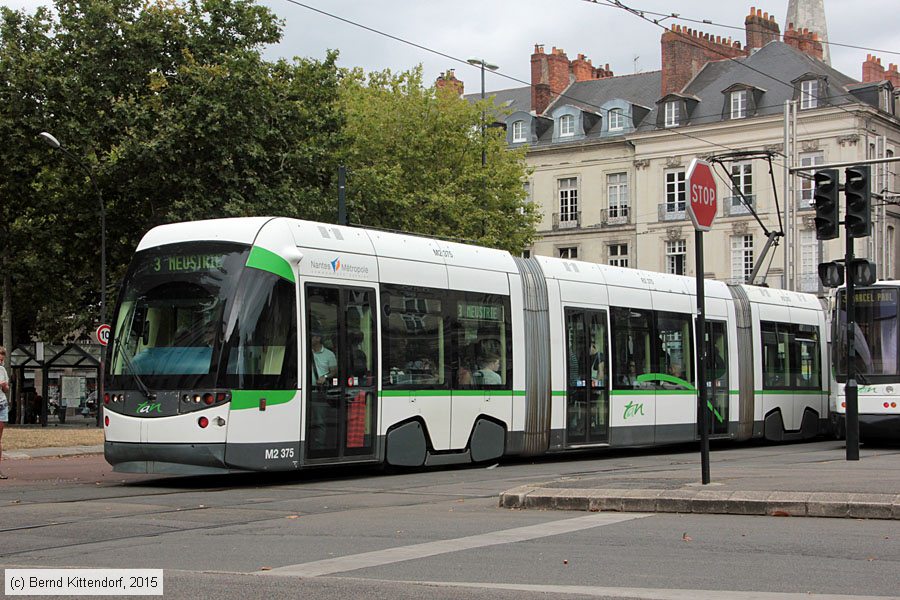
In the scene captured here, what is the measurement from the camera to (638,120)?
71125mm

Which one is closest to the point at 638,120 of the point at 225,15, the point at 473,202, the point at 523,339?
the point at 473,202

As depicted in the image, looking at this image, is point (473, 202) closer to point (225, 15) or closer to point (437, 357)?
point (225, 15)

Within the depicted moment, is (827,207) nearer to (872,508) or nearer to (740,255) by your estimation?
(872,508)

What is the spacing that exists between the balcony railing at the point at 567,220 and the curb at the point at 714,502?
60840 millimetres

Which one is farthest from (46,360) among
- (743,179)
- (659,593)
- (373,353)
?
(743,179)

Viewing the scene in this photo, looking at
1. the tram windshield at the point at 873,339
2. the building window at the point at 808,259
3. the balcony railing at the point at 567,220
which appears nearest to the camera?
the tram windshield at the point at 873,339

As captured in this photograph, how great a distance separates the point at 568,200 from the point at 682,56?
10.2 metres

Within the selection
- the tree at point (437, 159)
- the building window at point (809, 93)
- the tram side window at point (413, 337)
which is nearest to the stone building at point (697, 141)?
the building window at point (809, 93)

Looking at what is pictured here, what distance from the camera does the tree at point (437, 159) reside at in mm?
48469

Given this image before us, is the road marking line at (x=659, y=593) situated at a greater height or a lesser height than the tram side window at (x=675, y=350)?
lesser

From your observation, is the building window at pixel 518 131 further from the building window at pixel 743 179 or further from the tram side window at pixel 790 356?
the tram side window at pixel 790 356

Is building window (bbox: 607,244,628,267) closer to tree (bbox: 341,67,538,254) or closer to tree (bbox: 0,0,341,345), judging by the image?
tree (bbox: 341,67,538,254)

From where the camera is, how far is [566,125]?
242 feet

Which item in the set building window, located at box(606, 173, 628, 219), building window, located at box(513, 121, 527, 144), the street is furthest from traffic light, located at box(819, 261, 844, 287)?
building window, located at box(513, 121, 527, 144)
